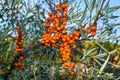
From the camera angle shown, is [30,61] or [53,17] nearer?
[53,17]

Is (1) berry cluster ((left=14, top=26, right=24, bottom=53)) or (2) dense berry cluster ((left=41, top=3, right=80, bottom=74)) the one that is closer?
(2) dense berry cluster ((left=41, top=3, right=80, bottom=74))

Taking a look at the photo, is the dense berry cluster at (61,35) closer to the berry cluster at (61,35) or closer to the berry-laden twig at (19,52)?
the berry cluster at (61,35)

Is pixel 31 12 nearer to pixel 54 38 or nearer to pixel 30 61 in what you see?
pixel 30 61

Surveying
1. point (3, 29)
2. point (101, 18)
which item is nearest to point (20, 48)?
point (3, 29)

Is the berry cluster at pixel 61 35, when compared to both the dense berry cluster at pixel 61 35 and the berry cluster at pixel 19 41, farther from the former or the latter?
the berry cluster at pixel 19 41

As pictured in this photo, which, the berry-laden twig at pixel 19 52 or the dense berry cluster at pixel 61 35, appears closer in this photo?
the dense berry cluster at pixel 61 35

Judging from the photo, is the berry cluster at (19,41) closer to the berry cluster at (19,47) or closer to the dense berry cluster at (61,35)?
the berry cluster at (19,47)

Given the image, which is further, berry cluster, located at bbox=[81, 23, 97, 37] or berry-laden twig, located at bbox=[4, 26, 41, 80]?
berry-laden twig, located at bbox=[4, 26, 41, 80]

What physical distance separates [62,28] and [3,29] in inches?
31.0

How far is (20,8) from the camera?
286 centimetres

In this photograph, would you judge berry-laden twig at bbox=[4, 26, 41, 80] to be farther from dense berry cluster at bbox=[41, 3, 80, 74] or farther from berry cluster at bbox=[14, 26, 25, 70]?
dense berry cluster at bbox=[41, 3, 80, 74]

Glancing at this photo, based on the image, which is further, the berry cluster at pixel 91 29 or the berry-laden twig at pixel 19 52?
the berry-laden twig at pixel 19 52

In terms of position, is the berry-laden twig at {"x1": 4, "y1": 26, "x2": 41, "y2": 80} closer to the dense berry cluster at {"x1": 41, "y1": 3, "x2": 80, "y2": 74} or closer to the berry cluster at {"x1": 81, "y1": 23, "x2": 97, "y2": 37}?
the dense berry cluster at {"x1": 41, "y1": 3, "x2": 80, "y2": 74}

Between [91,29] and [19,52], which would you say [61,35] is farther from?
[19,52]
